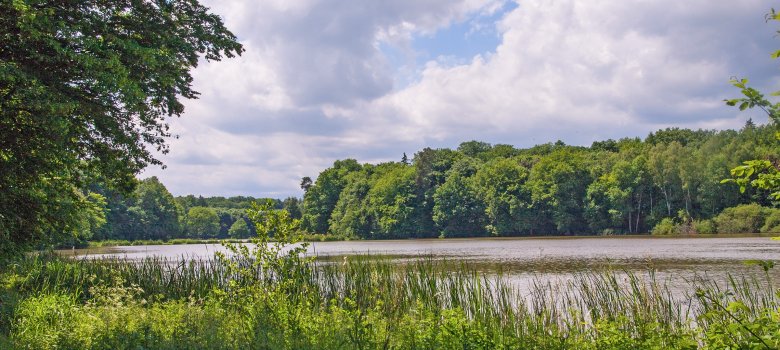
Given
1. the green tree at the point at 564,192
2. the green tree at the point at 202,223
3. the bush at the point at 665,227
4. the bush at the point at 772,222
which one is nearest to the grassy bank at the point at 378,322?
the bush at the point at 772,222

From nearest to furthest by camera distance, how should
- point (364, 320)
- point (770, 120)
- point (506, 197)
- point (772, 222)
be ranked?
point (770, 120)
point (364, 320)
point (772, 222)
point (506, 197)

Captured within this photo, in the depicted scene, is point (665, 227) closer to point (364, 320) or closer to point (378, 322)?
point (378, 322)

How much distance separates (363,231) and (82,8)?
102774 millimetres

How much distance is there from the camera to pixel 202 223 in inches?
6181

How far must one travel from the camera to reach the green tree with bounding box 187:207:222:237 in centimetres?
15412

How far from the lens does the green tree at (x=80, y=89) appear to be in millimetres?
9164

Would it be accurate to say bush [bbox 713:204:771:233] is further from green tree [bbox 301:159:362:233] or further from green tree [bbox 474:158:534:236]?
green tree [bbox 301:159:362:233]

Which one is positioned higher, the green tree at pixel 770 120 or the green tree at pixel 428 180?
the green tree at pixel 428 180

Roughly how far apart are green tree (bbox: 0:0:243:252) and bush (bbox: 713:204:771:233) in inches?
2596

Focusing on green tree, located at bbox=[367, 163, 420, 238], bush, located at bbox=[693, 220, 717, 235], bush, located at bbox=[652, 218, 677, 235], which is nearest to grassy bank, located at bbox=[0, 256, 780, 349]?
bush, located at bbox=[693, 220, 717, 235]

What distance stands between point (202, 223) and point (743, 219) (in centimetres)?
12553

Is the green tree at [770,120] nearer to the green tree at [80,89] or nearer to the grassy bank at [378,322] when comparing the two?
the grassy bank at [378,322]

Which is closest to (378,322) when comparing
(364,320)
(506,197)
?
(364,320)

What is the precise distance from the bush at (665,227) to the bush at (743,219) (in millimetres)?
6121
